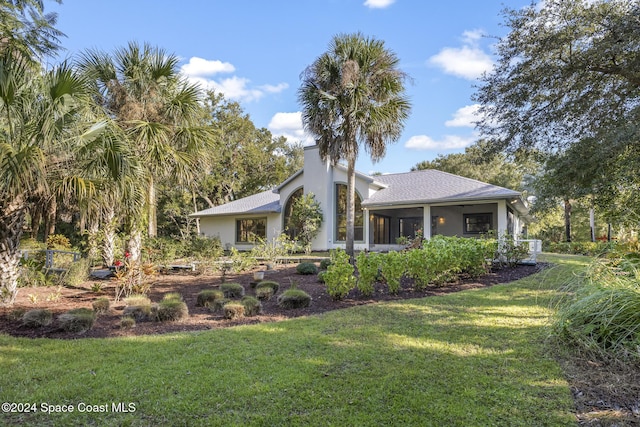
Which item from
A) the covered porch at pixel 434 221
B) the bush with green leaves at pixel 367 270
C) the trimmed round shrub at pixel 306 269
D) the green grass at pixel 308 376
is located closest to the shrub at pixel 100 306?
the green grass at pixel 308 376

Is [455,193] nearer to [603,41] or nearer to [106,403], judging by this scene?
[603,41]

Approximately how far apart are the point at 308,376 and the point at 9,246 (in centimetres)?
637

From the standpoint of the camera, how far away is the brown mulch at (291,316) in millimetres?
2822

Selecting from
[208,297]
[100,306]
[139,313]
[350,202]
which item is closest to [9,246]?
[100,306]

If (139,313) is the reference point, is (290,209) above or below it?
above

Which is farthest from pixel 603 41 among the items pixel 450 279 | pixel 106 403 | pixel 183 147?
pixel 183 147

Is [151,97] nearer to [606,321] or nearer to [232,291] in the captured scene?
[232,291]

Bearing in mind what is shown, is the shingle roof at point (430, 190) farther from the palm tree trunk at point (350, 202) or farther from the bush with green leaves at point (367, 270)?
the bush with green leaves at point (367, 270)

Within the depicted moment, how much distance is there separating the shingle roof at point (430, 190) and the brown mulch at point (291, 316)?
4.61 metres

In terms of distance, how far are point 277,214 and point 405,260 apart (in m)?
14.5

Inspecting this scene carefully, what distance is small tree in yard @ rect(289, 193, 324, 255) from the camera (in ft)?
62.7

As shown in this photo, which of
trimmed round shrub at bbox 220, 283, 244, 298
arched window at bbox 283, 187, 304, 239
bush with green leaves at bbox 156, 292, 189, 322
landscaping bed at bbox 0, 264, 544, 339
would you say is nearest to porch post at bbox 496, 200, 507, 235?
landscaping bed at bbox 0, 264, 544, 339

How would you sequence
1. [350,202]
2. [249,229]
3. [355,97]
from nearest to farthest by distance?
[355,97]
[350,202]
[249,229]

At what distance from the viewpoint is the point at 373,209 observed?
19234mm
